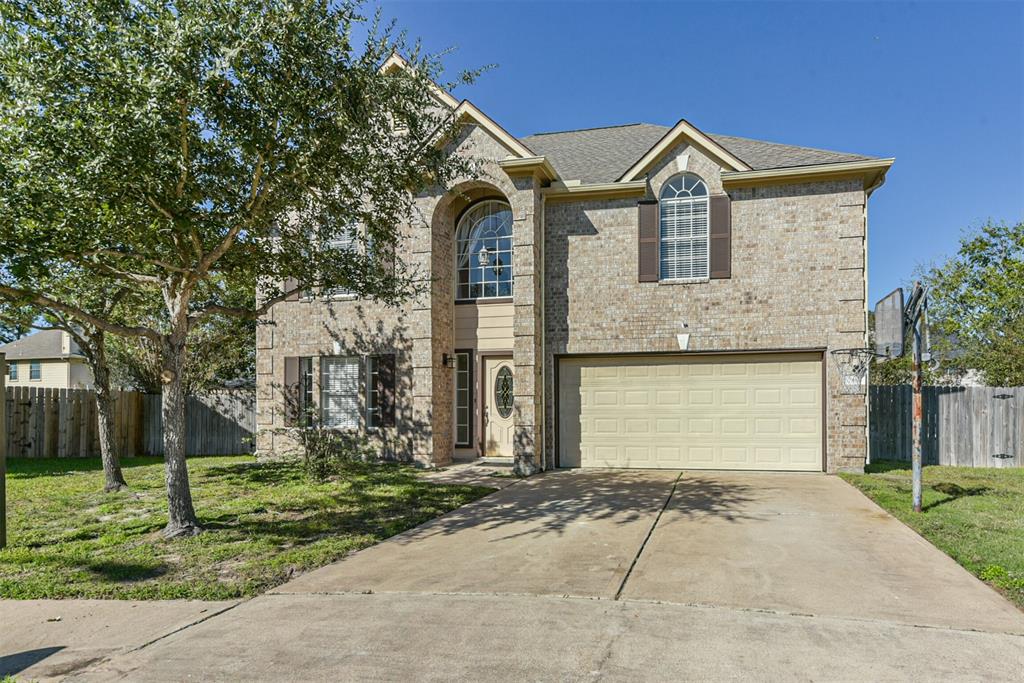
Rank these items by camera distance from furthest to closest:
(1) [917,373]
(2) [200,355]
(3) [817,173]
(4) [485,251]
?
(2) [200,355], (4) [485,251], (3) [817,173], (1) [917,373]

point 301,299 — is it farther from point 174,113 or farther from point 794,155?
point 794,155

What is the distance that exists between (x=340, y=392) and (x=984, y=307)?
1850 cm

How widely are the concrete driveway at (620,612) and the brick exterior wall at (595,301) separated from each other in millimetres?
5102

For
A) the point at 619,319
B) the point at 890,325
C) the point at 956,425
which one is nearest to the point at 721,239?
the point at 619,319

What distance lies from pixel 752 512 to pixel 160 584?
696cm

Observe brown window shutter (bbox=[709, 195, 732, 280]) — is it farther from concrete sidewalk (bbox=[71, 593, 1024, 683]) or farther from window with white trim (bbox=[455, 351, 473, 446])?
concrete sidewalk (bbox=[71, 593, 1024, 683])

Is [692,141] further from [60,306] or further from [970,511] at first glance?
[60,306]

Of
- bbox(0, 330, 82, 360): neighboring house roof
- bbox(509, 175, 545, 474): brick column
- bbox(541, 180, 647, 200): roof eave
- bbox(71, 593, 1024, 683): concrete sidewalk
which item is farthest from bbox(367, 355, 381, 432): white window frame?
bbox(0, 330, 82, 360): neighboring house roof

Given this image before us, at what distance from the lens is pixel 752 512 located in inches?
351

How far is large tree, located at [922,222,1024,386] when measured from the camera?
17516mm

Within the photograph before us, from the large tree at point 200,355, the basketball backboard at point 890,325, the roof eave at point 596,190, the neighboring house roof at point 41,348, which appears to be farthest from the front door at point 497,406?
the neighboring house roof at point 41,348

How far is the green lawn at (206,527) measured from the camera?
6188 mm

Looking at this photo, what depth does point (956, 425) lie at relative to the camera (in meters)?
14.0

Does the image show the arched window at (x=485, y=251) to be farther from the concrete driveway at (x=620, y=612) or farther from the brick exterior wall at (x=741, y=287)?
the concrete driveway at (x=620, y=612)
